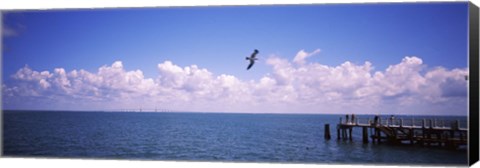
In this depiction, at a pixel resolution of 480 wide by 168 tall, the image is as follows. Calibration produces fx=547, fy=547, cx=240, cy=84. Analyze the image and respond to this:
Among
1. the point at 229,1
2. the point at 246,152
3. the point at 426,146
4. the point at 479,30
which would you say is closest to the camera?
the point at 479,30

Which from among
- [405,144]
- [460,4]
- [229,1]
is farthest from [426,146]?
[229,1]

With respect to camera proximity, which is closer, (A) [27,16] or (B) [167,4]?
(B) [167,4]

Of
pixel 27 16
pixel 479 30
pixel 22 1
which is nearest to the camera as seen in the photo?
pixel 479 30

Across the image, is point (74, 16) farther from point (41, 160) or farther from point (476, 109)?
point (476, 109)

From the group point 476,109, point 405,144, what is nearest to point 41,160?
point 476,109

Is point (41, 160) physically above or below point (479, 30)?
below

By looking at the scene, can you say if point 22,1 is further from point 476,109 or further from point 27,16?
point 476,109

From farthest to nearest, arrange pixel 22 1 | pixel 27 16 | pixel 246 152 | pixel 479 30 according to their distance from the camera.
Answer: pixel 246 152
pixel 27 16
pixel 22 1
pixel 479 30

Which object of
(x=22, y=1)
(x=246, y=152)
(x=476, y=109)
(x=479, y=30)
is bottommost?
(x=246, y=152)

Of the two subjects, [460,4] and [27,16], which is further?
[27,16]
